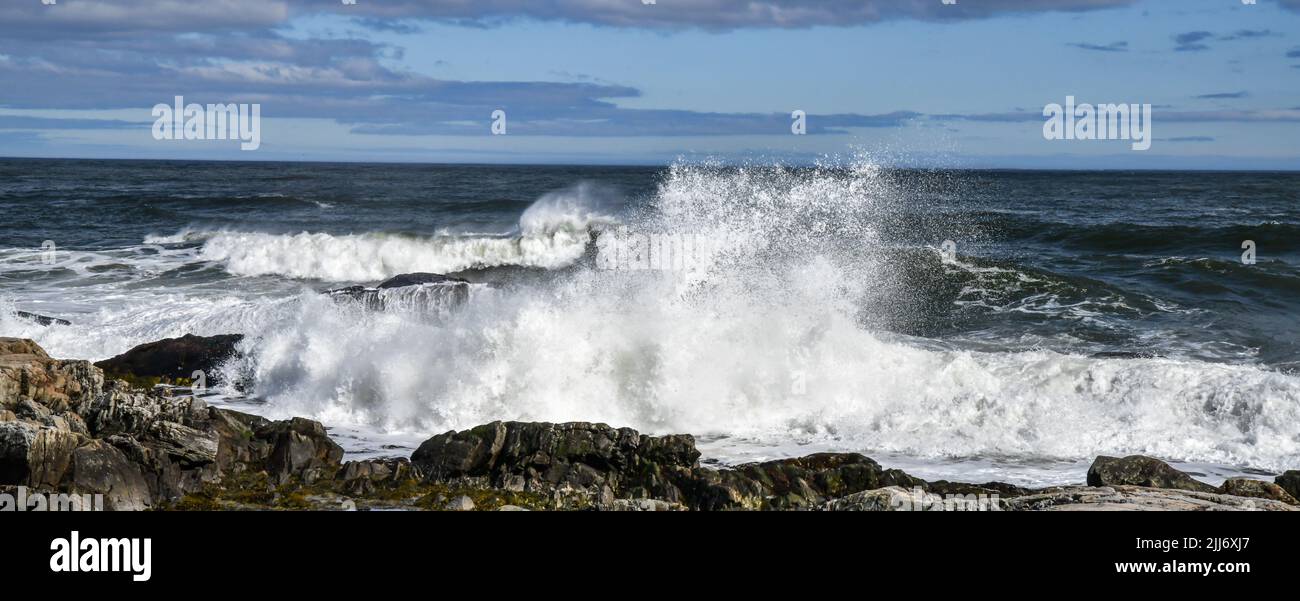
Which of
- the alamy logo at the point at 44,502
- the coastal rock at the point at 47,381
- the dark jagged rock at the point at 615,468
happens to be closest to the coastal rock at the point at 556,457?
the dark jagged rock at the point at 615,468

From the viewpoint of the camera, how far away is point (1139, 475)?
9.83 meters

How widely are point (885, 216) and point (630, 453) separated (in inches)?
1054

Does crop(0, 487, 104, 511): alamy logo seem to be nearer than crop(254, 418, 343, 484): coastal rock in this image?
Yes

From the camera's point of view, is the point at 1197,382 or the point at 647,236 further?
the point at 647,236

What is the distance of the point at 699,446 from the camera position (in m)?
12.6

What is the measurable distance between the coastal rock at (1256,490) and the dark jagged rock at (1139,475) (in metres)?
0.18

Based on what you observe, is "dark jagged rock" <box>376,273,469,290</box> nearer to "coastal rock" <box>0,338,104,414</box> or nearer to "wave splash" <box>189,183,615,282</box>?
"coastal rock" <box>0,338,104,414</box>

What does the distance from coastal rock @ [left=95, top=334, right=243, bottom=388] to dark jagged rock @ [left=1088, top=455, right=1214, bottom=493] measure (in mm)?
11283

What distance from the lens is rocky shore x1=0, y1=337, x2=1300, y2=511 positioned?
9.03 m

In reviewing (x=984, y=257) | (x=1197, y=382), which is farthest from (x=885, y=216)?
(x=1197, y=382)

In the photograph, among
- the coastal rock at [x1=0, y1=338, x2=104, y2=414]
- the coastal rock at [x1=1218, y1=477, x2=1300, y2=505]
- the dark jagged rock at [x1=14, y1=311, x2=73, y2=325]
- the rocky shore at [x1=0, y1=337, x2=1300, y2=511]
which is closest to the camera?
the rocky shore at [x1=0, y1=337, x2=1300, y2=511]

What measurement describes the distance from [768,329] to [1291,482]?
22.7 feet

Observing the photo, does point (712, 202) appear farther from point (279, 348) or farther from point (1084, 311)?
point (279, 348)

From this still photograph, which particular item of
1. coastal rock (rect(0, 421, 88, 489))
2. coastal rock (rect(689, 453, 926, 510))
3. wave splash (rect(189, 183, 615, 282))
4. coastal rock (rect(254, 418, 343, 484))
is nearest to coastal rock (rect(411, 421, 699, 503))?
coastal rock (rect(689, 453, 926, 510))
